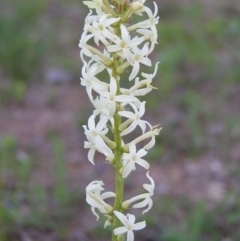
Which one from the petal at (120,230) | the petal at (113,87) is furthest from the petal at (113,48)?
the petal at (120,230)

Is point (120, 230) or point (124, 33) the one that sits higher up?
point (124, 33)

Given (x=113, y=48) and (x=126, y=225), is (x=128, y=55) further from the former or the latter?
(x=126, y=225)

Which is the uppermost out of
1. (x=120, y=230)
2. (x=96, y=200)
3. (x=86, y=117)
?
(x=86, y=117)

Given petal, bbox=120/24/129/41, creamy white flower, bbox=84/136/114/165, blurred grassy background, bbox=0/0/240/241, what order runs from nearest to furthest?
petal, bbox=120/24/129/41 → creamy white flower, bbox=84/136/114/165 → blurred grassy background, bbox=0/0/240/241

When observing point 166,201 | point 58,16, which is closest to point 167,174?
point 166,201

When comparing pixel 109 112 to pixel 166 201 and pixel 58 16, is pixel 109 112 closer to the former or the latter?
pixel 166 201

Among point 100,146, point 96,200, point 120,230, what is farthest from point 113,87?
point 120,230

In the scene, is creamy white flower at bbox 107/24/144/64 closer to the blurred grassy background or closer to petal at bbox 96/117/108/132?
petal at bbox 96/117/108/132

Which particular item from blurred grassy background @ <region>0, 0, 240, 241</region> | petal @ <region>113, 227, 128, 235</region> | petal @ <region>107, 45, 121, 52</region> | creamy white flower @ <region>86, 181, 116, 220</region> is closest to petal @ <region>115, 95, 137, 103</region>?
petal @ <region>107, 45, 121, 52</region>
